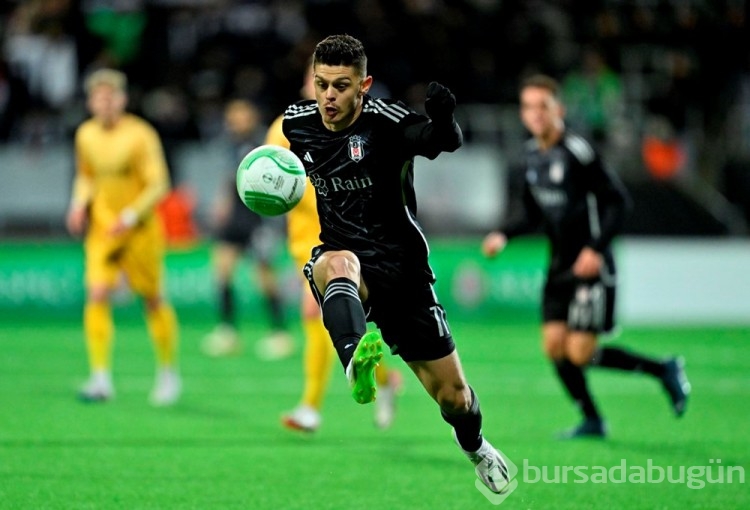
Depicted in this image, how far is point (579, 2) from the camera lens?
20.7 meters

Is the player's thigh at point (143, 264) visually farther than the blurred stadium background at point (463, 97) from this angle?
No

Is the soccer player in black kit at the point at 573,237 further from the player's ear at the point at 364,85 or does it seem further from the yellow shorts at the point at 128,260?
the yellow shorts at the point at 128,260

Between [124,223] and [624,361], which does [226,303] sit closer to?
[124,223]

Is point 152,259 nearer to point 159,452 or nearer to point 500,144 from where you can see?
point 159,452

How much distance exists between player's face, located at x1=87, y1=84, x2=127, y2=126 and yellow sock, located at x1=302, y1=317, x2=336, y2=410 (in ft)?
10.1

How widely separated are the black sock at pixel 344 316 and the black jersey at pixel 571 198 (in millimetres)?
3493

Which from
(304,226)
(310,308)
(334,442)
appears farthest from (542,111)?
(334,442)

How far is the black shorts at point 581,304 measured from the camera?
8.77m

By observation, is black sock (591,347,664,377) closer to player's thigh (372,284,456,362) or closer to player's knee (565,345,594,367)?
player's knee (565,345,594,367)

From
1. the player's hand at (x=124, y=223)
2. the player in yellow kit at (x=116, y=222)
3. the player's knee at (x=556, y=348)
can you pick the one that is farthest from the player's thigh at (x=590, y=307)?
the player's hand at (x=124, y=223)

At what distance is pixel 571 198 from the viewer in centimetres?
887

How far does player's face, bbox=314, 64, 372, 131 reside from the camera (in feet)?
18.9

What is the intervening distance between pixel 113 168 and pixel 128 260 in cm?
81

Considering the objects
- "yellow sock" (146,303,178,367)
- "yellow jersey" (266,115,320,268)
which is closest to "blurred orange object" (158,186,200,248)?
"yellow sock" (146,303,178,367)
